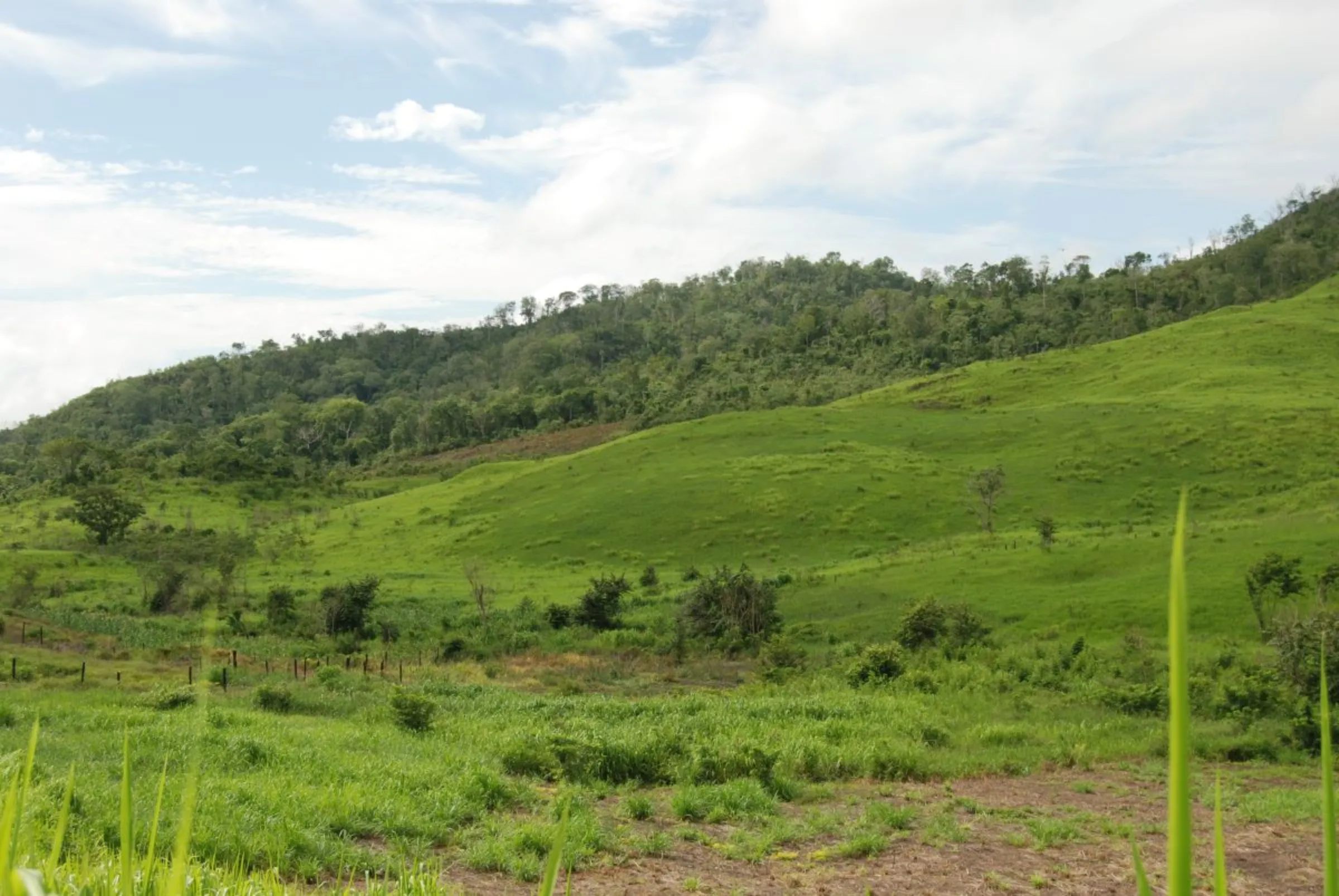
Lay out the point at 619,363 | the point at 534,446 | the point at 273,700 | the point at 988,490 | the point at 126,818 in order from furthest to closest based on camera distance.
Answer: the point at 619,363 → the point at 534,446 → the point at 988,490 → the point at 273,700 → the point at 126,818

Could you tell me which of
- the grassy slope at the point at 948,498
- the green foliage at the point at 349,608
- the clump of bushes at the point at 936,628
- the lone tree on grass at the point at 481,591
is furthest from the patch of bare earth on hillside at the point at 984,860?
the green foliage at the point at 349,608

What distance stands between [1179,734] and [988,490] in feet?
153

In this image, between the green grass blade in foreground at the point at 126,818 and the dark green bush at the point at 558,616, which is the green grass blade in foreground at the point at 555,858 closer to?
the green grass blade in foreground at the point at 126,818

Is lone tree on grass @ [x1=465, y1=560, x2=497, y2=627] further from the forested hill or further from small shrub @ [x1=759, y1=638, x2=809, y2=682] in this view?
the forested hill

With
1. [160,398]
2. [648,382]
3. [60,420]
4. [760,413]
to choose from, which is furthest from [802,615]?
[60,420]

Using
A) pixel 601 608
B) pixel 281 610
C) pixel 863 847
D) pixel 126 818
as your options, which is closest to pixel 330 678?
pixel 601 608

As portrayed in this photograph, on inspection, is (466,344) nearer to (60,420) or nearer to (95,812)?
(60,420)

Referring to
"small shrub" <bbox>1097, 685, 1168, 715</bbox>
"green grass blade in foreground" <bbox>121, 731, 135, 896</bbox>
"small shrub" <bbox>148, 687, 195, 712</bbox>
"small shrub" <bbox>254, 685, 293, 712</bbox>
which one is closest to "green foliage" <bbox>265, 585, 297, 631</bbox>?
"small shrub" <bbox>254, 685, 293, 712</bbox>

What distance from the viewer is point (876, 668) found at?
2434 cm

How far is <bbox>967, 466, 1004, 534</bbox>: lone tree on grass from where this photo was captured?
147 feet

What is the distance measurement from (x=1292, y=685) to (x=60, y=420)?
Result: 174990 millimetres

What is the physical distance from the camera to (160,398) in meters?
156

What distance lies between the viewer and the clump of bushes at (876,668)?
2394 centimetres

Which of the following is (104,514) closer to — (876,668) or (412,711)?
(412,711)
